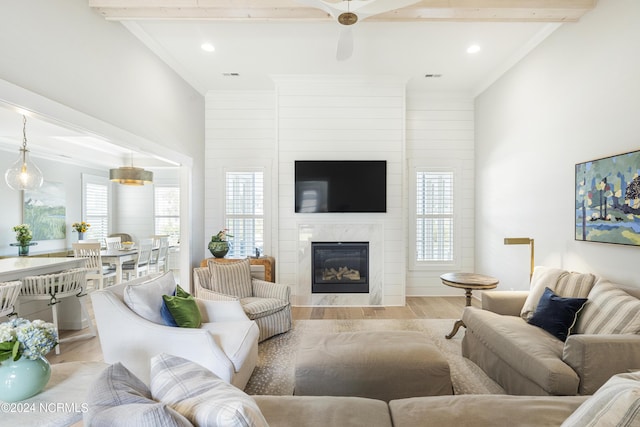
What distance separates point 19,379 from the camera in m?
1.40

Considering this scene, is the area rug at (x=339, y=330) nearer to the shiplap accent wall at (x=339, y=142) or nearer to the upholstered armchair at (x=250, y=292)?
the upholstered armchair at (x=250, y=292)

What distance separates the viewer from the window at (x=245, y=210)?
17.0ft

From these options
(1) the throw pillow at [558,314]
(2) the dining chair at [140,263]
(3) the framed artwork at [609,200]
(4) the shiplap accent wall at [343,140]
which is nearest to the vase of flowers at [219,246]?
(4) the shiplap accent wall at [343,140]

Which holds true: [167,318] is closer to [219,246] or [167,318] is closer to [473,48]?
[219,246]

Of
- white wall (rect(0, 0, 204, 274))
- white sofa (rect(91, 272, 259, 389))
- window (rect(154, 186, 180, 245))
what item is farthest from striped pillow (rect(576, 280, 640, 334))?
window (rect(154, 186, 180, 245))

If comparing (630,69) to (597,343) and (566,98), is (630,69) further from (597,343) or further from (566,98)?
(597,343)

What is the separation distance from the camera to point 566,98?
10.5ft

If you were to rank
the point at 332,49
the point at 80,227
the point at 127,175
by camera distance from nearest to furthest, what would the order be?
the point at 332,49
the point at 127,175
the point at 80,227

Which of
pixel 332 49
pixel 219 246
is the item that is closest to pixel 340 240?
pixel 219 246

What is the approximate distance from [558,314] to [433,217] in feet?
9.44

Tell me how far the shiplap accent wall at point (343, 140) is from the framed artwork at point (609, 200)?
7.20ft

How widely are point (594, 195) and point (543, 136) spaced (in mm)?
1005

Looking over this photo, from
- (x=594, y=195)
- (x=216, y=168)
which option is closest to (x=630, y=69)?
(x=594, y=195)

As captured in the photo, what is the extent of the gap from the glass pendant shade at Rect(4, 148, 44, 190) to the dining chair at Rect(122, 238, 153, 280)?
6.78ft
